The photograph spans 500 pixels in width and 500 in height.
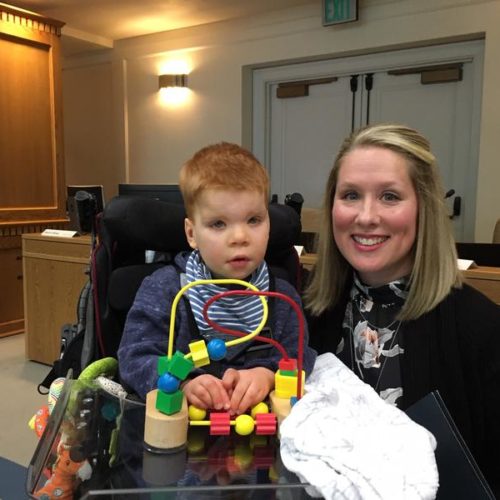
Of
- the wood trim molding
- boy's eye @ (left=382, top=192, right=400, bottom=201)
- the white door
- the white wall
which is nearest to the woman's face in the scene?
boy's eye @ (left=382, top=192, right=400, bottom=201)

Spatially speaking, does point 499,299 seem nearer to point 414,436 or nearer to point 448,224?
point 448,224

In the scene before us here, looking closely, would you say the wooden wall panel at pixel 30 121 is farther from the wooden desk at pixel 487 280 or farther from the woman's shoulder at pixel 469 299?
the woman's shoulder at pixel 469 299

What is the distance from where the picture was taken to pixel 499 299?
1.87m

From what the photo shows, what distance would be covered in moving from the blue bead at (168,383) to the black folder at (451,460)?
0.37m

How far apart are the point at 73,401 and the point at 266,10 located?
4.54 metres

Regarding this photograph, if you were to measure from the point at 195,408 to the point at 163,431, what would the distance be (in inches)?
3.7

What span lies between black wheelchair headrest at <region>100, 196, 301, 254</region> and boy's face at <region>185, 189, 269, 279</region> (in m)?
0.19

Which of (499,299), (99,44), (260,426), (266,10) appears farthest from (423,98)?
(260,426)

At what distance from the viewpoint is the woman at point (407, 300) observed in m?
1.04

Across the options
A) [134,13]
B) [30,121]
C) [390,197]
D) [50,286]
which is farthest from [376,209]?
[134,13]

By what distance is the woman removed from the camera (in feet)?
3.42

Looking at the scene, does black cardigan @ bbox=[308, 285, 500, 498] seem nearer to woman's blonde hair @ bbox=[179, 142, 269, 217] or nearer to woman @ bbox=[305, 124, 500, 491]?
woman @ bbox=[305, 124, 500, 491]

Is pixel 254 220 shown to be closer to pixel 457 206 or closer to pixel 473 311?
pixel 473 311

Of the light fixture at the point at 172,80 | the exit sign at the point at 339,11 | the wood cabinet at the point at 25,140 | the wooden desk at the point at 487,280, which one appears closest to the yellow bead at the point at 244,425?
the wooden desk at the point at 487,280
